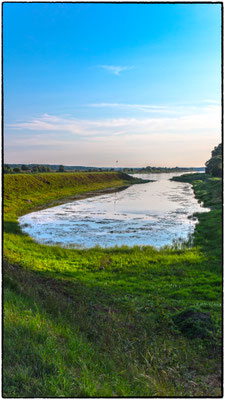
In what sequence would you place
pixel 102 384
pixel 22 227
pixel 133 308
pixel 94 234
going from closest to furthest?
pixel 102 384 < pixel 133 308 < pixel 94 234 < pixel 22 227

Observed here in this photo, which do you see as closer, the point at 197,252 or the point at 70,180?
the point at 197,252

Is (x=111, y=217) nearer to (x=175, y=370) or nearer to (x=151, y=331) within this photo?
(x=151, y=331)

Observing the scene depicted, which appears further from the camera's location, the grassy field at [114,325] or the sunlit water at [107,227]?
the sunlit water at [107,227]

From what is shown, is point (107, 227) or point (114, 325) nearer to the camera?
point (114, 325)

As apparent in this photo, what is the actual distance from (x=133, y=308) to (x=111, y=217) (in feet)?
96.8

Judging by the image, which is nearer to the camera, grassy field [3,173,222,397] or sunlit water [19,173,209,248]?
grassy field [3,173,222,397]

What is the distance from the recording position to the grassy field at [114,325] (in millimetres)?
4930

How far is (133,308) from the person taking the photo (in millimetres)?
11273

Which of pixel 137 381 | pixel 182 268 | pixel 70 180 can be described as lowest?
pixel 182 268

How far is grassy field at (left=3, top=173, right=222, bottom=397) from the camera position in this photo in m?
4.93

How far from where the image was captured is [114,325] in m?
8.91

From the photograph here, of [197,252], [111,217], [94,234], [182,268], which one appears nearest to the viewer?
[182,268]

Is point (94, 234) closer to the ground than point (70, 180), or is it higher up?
closer to the ground

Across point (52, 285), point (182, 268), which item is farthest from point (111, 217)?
point (52, 285)
